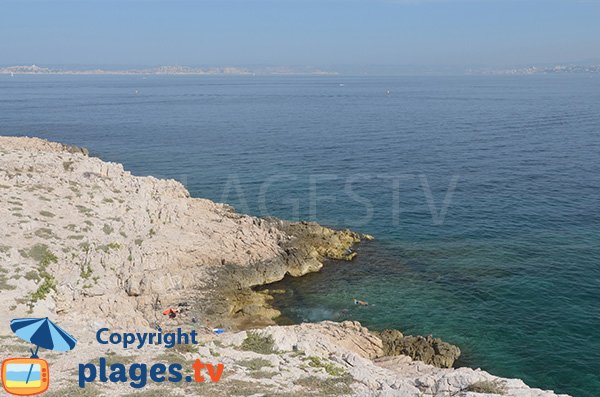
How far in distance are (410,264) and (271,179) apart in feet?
114

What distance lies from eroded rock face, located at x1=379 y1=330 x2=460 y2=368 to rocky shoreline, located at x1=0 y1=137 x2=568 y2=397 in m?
0.08

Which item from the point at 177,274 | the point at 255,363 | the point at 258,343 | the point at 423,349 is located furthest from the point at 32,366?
the point at 423,349

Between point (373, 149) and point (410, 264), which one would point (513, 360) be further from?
point (373, 149)

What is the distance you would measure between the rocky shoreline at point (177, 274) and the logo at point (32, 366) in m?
1.49

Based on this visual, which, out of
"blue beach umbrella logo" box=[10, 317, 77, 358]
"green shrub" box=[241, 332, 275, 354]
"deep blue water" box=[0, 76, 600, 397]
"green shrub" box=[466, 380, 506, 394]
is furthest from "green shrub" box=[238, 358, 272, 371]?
"deep blue water" box=[0, 76, 600, 397]

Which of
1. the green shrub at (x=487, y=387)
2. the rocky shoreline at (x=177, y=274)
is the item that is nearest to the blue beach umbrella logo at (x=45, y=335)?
the rocky shoreline at (x=177, y=274)

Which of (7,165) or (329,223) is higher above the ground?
(7,165)

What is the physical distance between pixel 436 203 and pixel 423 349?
1392 inches

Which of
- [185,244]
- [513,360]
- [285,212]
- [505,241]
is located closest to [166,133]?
[285,212]

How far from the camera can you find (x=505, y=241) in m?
54.1

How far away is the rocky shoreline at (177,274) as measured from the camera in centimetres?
2536

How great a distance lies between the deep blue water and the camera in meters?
38.9

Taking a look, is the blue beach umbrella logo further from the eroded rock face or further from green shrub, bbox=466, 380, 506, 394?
the eroded rock face

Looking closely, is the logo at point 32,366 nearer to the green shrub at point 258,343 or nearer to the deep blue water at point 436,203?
the green shrub at point 258,343
